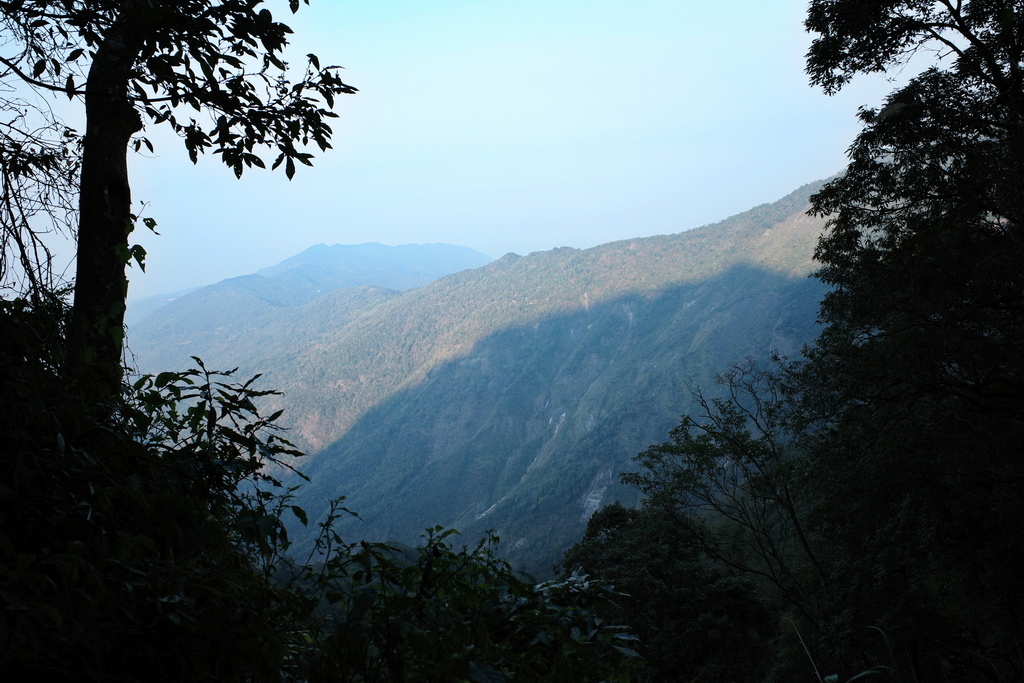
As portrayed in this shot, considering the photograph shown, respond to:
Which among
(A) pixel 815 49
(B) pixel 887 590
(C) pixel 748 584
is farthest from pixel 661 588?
(A) pixel 815 49

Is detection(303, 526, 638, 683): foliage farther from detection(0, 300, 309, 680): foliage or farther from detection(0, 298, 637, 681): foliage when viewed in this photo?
detection(0, 300, 309, 680): foliage

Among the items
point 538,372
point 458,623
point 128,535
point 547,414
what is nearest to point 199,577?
point 128,535

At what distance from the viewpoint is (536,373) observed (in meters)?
115

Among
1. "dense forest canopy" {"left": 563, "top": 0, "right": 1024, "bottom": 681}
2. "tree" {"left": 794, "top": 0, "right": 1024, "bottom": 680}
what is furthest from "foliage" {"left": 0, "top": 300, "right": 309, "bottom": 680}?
"tree" {"left": 794, "top": 0, "right": 1024, "bottom": 680}

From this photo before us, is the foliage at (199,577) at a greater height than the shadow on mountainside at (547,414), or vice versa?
the foliage at (199,577)

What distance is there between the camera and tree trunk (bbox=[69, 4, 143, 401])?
7.89 feet

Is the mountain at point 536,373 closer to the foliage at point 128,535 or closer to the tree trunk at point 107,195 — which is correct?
the tree trunk at point 107,195

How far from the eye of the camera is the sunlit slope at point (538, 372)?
80750mm

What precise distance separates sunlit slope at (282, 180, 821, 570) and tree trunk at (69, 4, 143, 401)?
58.3 meters

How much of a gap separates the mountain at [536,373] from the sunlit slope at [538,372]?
31 cm

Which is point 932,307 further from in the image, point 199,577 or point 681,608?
point 681,608

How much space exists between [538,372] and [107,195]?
370ft

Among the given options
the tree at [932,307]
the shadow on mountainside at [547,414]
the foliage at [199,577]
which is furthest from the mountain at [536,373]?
the foliage at [199,577]

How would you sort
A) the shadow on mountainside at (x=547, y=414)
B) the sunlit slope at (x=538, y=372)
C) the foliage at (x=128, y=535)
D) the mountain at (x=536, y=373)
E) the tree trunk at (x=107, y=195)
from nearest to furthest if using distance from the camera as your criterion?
the foliage at (x=128, y=535), the tree trunk at (x=107, y=195), the shadow on mountainside at (x=547, y=414), the mountain at (x=536, y=373), the sunlit slope at (x=538, y=372)
